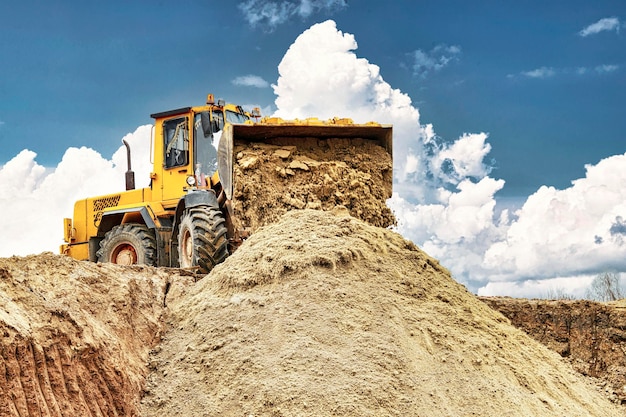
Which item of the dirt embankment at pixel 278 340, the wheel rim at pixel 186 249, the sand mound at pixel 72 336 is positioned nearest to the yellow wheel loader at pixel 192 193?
the wheel rim at pixel 186 249

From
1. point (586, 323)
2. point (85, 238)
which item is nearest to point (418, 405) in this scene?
point (586, 323)

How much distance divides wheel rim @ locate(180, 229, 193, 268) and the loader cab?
165cm

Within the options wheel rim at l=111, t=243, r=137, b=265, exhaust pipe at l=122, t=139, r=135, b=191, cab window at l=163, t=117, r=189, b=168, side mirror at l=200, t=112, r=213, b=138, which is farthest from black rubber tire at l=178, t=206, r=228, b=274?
exhaust pipe at l=122, t=139, r=135, b=191

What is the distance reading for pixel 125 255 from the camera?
11.5 meters

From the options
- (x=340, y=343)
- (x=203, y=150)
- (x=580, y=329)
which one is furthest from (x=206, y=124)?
(x=340, y=343)

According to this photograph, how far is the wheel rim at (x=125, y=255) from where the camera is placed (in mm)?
11445

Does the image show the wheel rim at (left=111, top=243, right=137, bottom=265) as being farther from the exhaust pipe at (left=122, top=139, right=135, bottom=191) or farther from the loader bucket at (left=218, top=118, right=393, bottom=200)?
the loader bucket at (left=218, top=118, right=393, bottom=200)

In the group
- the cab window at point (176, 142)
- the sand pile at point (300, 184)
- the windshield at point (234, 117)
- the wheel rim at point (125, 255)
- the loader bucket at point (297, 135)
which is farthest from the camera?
the wheel rim at point (125, 255)

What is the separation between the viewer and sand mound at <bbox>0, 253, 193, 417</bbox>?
442cm

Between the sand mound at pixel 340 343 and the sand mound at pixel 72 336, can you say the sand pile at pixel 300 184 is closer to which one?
the sand mound at pixel 340 343

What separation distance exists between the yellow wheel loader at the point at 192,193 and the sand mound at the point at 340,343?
1925 millimetres

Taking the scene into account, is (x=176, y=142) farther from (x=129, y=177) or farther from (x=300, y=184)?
(x=300, y=184)

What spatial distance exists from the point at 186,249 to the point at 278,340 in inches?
169

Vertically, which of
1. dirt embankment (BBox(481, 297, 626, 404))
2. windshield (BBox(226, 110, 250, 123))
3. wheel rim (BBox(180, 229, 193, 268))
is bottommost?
dirt embankment (BBox(481, 297, 626, 404))
